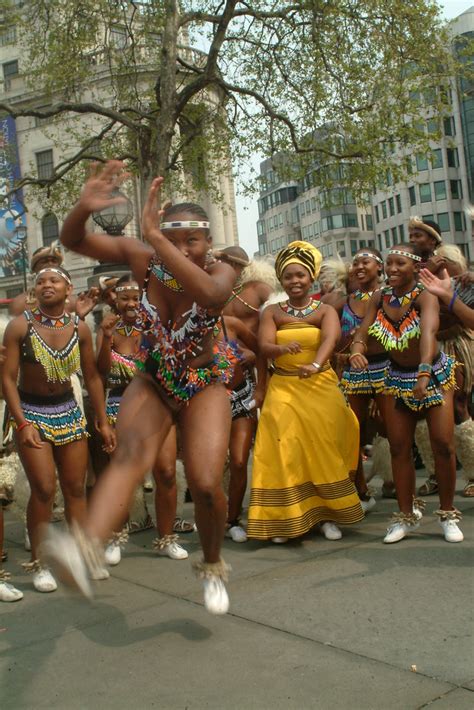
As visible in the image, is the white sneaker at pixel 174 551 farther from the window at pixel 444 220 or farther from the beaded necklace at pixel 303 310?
the window at pixel 444 220

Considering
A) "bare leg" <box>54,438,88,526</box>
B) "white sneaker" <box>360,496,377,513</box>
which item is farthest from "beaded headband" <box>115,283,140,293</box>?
"white sneaker" <box>360,496,377,513</box>

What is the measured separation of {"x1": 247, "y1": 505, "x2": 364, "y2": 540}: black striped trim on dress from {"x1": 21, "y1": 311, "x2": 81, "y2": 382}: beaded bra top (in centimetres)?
164

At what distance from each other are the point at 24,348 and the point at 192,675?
2.37m

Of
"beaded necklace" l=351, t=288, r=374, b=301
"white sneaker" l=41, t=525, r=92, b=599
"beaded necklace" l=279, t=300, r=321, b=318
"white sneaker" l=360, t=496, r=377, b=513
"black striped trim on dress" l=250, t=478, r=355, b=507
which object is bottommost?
"white sneaker" l=360, t=496, r=377, b=513

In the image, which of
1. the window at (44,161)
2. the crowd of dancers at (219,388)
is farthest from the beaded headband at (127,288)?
the window at (44,161)

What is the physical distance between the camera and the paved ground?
3057 mm

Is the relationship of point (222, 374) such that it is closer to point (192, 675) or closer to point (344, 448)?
point (192, 675)

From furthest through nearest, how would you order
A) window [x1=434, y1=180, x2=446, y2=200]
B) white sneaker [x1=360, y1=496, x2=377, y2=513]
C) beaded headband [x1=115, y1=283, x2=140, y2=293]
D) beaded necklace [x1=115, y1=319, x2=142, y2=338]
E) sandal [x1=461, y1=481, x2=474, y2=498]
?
1. window [x1=434, y1=180, x2=446, y2=200]
2. sandal [x1=461, y1=481, x2=474, y2=498]
3. white sneaker [x1=360, y1=496, x2=377, y2=513]
4. beaded necklace [x1=115, y1=319, x2=142, y2=338]
5. beaded headband [x1=115, y1=283, x2=140, y2=293]

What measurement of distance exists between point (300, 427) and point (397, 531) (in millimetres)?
960

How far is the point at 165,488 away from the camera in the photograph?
5.33 meters

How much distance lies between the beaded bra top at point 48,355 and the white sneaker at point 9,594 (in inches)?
48.8

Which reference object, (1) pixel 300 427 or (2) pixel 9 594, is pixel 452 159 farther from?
(2) pixel 9 594

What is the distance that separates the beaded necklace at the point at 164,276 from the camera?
3.67 metres

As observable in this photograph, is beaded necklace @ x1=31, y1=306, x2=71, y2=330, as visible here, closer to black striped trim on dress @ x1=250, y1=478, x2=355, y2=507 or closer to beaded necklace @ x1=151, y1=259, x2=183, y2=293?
beaded necklace @ x1=151, y1=259, x2=183, y2=293
